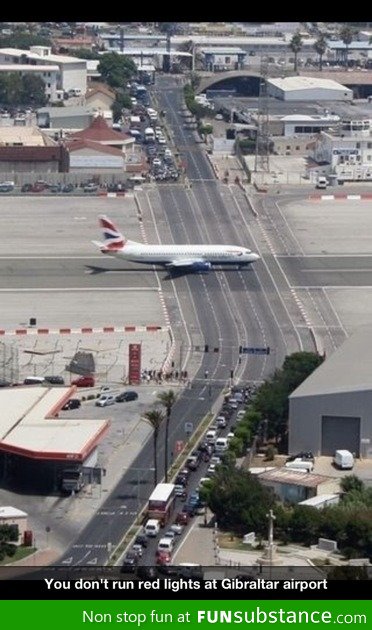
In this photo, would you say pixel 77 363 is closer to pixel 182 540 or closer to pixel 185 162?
pixel 182 540

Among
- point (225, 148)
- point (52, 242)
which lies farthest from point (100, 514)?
point (225, 148)

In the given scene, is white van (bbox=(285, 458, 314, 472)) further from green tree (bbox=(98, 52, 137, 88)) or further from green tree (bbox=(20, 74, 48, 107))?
green tree (bbox=(98, 52, 137, 88))

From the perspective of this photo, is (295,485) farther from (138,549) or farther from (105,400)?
(105,400)

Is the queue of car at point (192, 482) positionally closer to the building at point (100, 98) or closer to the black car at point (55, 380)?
the black car at point (55, 380)

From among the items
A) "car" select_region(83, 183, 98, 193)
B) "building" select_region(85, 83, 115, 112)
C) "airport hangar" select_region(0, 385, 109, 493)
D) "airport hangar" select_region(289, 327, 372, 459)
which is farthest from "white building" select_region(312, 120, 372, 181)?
"airport hangar" select_region(0, 385, 109, 493)

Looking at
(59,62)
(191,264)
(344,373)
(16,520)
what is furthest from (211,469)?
(59,62)
